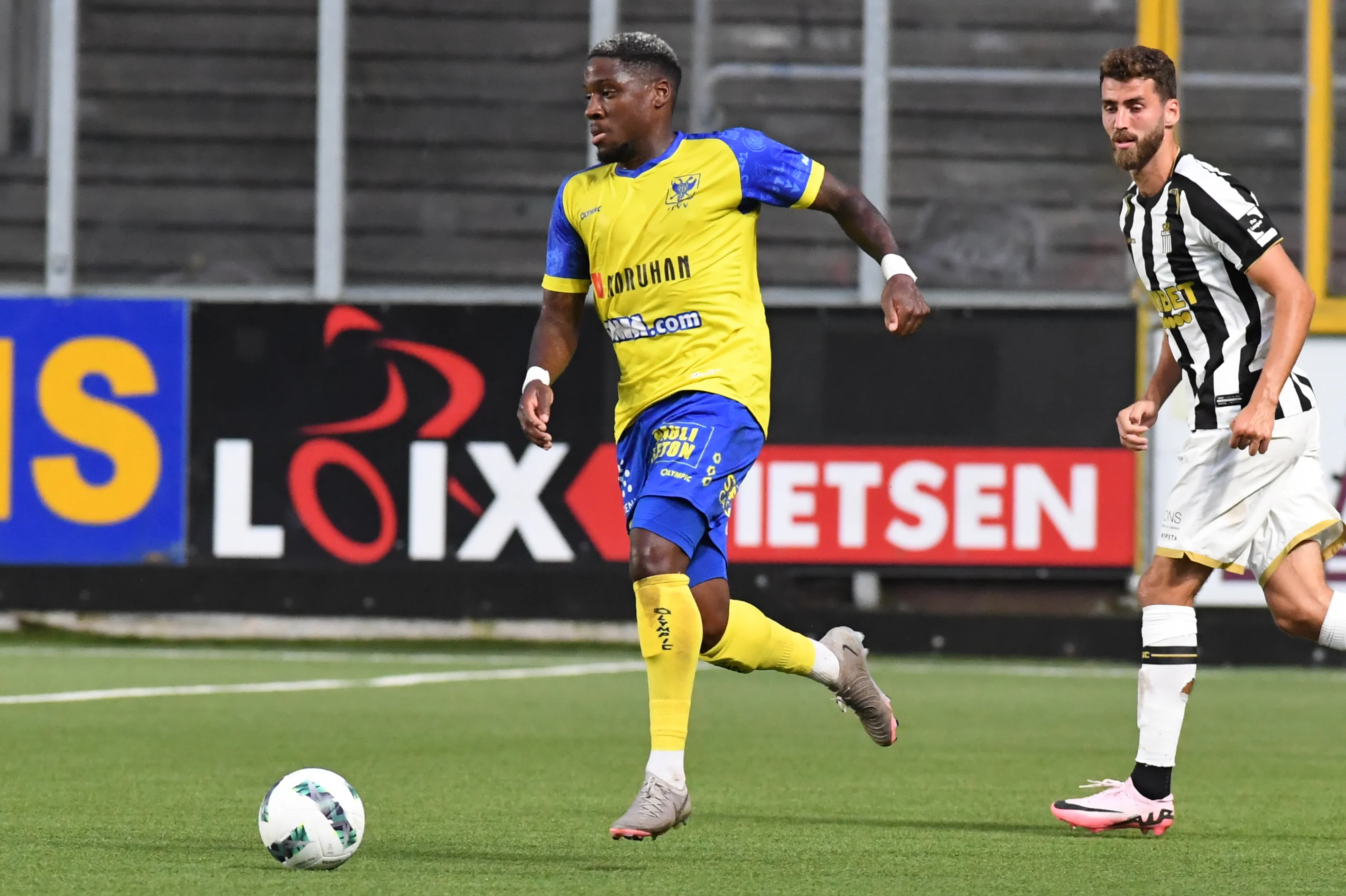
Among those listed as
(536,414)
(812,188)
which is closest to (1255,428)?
(812,188)

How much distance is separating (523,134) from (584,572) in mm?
2444

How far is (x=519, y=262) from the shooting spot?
1286 cm

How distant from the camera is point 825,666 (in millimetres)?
6184

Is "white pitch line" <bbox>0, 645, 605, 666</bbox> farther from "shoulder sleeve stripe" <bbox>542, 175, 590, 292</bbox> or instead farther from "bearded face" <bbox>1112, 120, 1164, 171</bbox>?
"bearded face" <bbox>1112, 120, 1164, 171</bbox>

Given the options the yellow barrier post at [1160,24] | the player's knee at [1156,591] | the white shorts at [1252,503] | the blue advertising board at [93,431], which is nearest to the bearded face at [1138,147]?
the white shorts at [1252,503]

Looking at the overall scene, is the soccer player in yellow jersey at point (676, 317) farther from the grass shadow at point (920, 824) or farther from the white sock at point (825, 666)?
the grass shadow at point (920, 824)

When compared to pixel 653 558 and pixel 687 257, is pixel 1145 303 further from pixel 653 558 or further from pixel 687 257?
pixel 653 558

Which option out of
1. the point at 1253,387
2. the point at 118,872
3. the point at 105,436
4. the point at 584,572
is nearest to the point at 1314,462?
the point at 1253,387

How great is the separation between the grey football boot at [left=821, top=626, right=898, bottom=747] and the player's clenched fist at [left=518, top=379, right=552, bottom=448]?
3.65 feet

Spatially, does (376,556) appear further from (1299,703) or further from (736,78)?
(1299,703)

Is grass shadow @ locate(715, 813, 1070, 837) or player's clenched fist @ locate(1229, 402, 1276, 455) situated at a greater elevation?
player's clenched fist @ locate(1229, 402, 1276, 455)

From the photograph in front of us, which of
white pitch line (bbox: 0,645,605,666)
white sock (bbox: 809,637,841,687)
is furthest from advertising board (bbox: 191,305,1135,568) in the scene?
white sock (bbox: 809,637,841,687)

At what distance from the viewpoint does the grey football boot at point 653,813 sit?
5199mm

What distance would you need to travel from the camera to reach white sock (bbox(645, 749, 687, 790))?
536 centimetres
